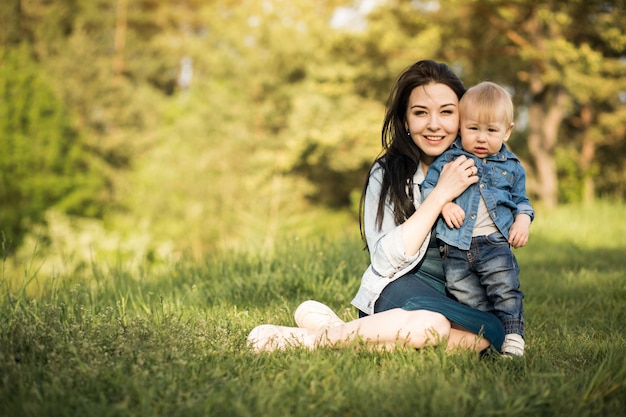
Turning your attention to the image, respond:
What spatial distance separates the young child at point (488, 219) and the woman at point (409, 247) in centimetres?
8

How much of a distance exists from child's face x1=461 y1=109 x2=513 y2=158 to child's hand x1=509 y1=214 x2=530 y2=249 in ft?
1.17

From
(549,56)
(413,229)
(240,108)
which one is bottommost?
(413,229)

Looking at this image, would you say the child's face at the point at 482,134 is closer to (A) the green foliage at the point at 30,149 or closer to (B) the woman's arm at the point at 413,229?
(B) the woman's arm at the point at 413,229

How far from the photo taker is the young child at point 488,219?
283 cm

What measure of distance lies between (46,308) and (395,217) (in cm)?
174

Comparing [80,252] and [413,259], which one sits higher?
[413,259]

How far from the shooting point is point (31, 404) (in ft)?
6.46

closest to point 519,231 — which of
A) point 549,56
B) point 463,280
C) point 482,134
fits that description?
point 463,280

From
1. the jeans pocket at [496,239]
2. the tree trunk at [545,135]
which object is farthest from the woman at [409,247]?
the tree trunk at [545,135]

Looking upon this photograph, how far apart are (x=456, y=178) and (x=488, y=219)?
258mm

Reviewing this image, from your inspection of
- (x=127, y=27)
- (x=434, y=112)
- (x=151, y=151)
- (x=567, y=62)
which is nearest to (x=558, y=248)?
(x=434, y=112)

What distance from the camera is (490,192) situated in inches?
116

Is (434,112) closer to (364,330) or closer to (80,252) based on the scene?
(364,330)

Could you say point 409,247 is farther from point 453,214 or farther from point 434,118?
point 434,118
